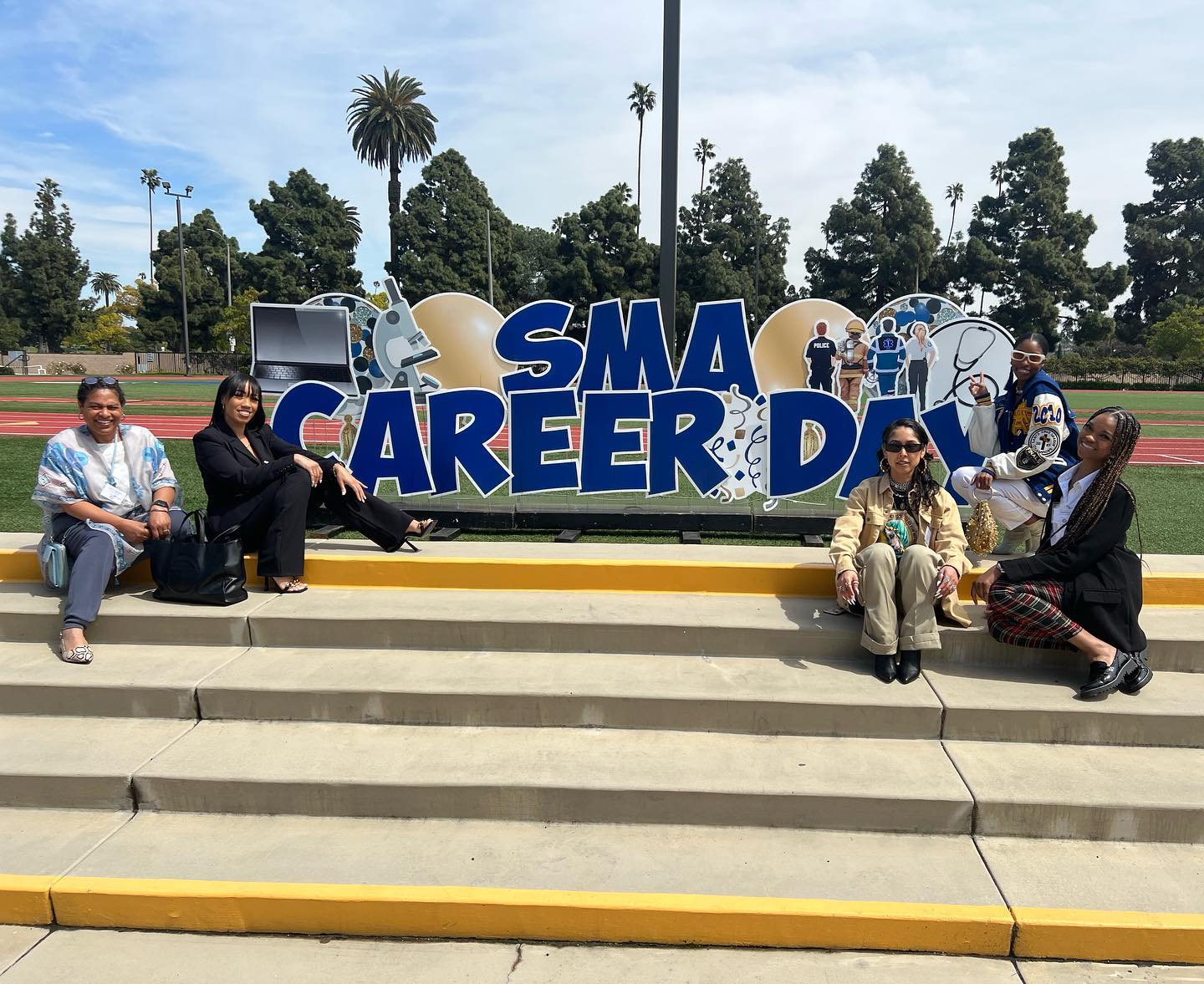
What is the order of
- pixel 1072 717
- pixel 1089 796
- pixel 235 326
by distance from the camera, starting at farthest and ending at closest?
pixel 235 326 → pixel 1072 717 → pixel 1089 796

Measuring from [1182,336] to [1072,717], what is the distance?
176 feet

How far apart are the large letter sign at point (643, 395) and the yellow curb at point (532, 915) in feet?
14.9

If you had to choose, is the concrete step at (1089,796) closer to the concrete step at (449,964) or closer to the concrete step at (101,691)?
the concrete step at (449,964)

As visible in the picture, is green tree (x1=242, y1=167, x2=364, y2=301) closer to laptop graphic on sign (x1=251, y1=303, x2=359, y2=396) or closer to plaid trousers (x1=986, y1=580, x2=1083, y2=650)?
laptop graphic on sign (x1=251, y1=303, x2=359, y2=396)

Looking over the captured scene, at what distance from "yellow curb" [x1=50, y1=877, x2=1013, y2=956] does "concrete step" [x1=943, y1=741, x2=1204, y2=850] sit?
A: 22.1 inches

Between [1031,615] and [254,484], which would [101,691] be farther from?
[1031,615]

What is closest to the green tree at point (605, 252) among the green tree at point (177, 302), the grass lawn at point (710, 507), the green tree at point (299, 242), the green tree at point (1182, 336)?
the green tree at point (299, 242)

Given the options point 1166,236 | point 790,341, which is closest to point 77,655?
point 790,341

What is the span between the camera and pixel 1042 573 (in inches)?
156

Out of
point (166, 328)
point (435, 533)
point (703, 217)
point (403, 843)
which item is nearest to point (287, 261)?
point (166, 328)

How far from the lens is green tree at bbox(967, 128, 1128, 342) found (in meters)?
50.6

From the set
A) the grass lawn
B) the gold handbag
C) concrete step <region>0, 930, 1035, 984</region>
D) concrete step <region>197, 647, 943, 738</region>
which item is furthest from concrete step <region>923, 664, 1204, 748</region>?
the grass lawn

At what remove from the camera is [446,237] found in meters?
51.4

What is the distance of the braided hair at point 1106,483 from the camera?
152 inches
